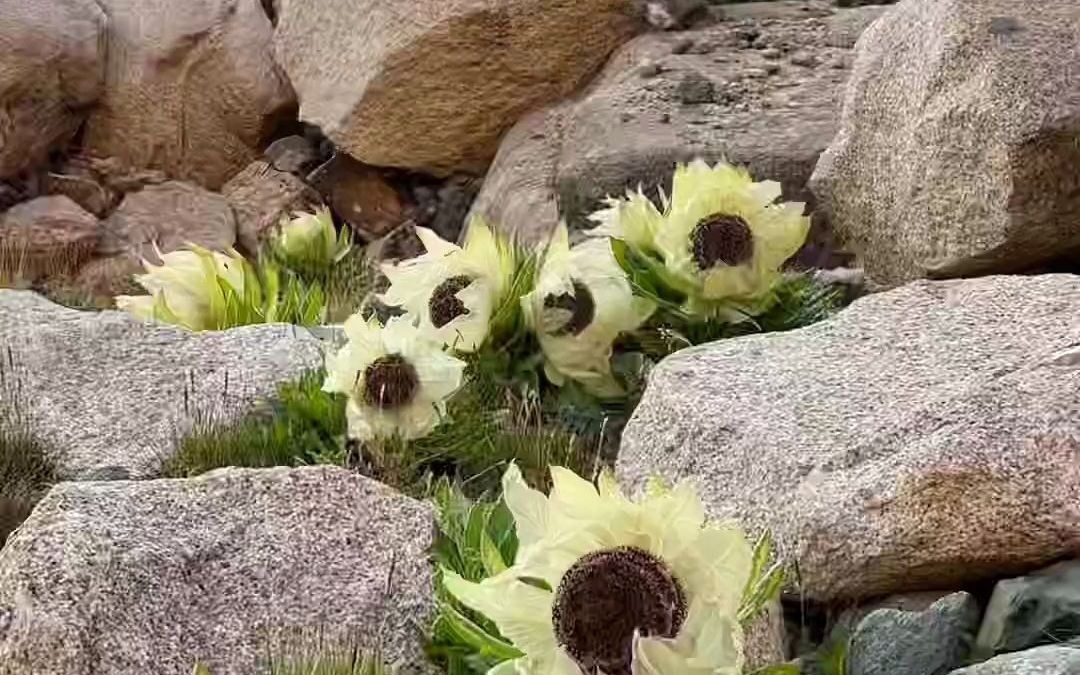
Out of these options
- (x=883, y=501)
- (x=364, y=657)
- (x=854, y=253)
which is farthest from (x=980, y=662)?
(x=854, y=253)

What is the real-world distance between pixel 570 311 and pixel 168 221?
4860mm

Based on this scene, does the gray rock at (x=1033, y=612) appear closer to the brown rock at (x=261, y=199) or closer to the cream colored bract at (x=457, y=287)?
the cream colored bract at (x=457, y=287)

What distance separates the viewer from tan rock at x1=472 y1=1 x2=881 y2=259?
494cm

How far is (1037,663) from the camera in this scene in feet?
4.83

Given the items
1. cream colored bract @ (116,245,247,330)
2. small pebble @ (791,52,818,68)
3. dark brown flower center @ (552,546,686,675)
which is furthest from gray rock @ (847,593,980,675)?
small pebble @ (791,52,818,68)

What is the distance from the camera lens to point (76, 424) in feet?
9.60

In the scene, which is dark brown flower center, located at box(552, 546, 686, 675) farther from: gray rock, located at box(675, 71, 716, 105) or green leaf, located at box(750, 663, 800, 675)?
gray rock, located at box(675, 71, 716, 105)

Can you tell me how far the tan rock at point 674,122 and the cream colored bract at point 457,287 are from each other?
1.76 m

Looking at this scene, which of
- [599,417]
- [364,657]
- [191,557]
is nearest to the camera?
[364,657]

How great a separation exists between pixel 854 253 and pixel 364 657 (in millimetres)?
2053

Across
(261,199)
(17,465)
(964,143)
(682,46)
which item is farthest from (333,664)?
(261,199)

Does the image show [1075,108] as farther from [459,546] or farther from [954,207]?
[459,546]

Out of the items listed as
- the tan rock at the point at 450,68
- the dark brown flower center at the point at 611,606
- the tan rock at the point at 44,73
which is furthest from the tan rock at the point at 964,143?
the tan rock at the point at 44,73

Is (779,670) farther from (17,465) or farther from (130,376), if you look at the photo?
(130,376)
